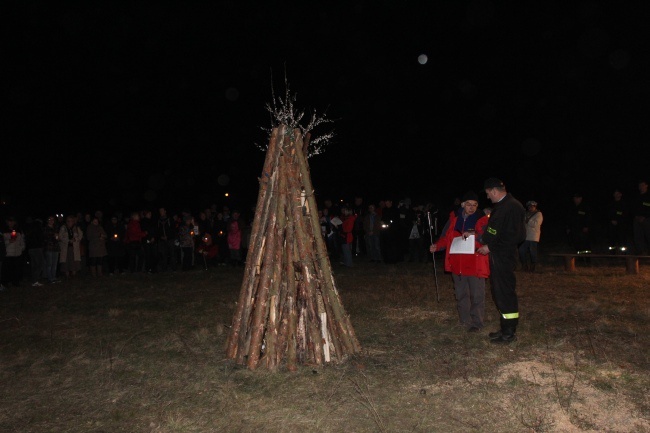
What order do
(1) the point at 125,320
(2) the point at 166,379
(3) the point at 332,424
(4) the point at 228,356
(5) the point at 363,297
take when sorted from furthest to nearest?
(5) the point at 363,297 → (1) the point at 125,320 → (4) the point at 228,356 → (2) the point at 166,379 → (3) the point at 332,424

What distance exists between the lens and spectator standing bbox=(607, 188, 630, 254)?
591 inches

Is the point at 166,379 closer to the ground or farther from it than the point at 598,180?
closer to the ground

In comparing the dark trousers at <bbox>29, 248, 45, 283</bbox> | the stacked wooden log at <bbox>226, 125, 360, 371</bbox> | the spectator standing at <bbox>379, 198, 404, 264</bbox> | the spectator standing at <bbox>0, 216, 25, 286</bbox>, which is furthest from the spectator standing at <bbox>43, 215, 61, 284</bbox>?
the stacked wooden log at <bbox>226, 125, 360, 371</bbox>

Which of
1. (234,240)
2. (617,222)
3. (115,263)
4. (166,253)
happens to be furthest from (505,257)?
(115,263)

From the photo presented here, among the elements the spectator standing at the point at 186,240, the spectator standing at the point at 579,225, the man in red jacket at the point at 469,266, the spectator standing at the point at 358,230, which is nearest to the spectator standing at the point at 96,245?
the spectator standing at the point at 186,240

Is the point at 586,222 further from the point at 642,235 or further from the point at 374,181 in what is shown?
the point at 374,181

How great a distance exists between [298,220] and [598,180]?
32205 millimetres

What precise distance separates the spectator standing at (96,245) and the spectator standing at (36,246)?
142 cm

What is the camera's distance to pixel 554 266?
15.1 meters

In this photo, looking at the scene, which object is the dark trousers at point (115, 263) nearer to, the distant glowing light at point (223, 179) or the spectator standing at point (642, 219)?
the spectator standing at point (642, 219)

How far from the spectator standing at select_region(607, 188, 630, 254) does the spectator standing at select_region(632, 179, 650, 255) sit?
86cm

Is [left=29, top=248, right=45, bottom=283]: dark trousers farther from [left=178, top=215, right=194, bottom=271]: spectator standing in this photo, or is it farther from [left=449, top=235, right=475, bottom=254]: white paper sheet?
[left=449, top=235, right=475, bottom=254]: white paper sheet

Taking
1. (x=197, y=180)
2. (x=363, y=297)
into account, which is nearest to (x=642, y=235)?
(x=363, y=297)

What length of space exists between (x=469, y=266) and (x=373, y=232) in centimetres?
947
